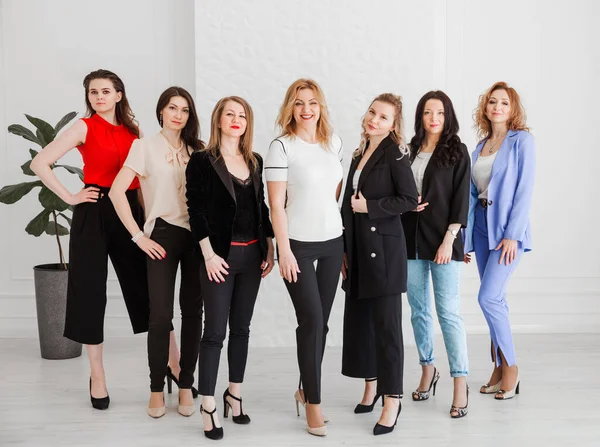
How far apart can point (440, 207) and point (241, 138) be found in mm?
1009

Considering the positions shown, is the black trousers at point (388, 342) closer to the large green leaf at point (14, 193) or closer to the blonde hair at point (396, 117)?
the blonde hair at point (396, 117)

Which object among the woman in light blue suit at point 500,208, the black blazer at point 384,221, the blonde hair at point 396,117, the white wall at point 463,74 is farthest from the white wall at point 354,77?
the black blazer at point 384,221

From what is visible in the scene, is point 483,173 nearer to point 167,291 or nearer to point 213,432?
point 167,291

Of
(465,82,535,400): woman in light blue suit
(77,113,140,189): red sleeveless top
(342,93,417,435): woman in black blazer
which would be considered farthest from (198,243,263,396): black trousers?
(465,82,535,400): woman in light blue suit

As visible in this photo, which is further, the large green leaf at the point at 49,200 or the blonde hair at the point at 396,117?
the large green leaf at the point at 49,200

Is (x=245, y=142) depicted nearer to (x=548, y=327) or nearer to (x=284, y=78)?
(x=284, y=78)

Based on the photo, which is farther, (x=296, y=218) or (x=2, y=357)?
(x=2, y=357)

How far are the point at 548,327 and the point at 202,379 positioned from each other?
9.95 ft

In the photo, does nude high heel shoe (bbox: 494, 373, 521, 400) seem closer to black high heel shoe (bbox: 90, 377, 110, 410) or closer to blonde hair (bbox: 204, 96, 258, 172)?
blonde hair (bbox: 204, 96, 258, 172)

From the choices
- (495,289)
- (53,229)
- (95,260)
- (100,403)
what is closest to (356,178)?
(495,289)

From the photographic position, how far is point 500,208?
3.08 m

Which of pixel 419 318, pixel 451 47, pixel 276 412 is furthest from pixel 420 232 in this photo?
pixel 451 47

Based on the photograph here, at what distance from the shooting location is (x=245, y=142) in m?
2.73

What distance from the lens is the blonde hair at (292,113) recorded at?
2.63m
